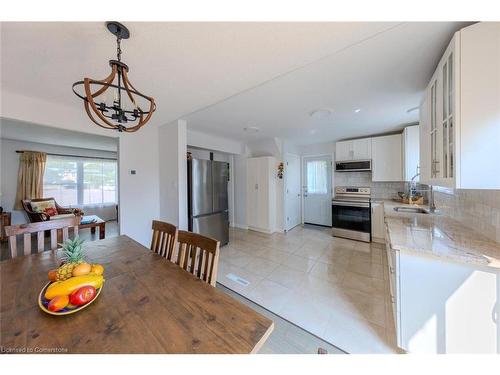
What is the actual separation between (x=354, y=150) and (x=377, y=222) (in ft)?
5.06

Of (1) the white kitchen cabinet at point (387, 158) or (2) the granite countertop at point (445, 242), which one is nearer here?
(2) the granite countertop at point (445, 242)

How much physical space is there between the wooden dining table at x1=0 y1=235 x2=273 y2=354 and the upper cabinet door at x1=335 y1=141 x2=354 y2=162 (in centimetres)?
402

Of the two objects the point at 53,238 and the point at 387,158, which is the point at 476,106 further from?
the point at 53,238

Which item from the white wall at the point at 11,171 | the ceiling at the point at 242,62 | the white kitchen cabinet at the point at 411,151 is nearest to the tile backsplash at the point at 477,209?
the ceiling at the point at 242,62

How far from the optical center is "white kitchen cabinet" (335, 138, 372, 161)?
373cm

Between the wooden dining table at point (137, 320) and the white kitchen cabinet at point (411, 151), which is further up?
the white kitchen cabinet at point (411, 151)

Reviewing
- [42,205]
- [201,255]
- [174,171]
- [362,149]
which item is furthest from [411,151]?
[42,205]

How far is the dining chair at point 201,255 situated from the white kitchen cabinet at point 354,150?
3832 millimetres

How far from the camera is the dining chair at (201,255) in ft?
3.55

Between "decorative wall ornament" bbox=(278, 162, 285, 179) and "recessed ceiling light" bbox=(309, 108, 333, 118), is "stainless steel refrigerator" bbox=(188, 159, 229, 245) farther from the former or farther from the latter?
"recessed ceiling light" bbox=(309, 108, 333, 118)

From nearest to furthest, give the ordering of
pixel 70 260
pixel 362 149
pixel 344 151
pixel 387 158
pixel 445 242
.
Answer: pixel 70 260
pixel 445 242
pixel 387 158
pixel 362 149
pixel 344 151

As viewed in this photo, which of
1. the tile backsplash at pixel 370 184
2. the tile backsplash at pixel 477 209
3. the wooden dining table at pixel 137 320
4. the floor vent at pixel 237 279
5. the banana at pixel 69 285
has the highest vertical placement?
the tile backsplash at pixel 370 184

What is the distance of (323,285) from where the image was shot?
7.07 ft

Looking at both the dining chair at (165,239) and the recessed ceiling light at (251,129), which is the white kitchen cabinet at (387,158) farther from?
the dining chair at (165,239)
